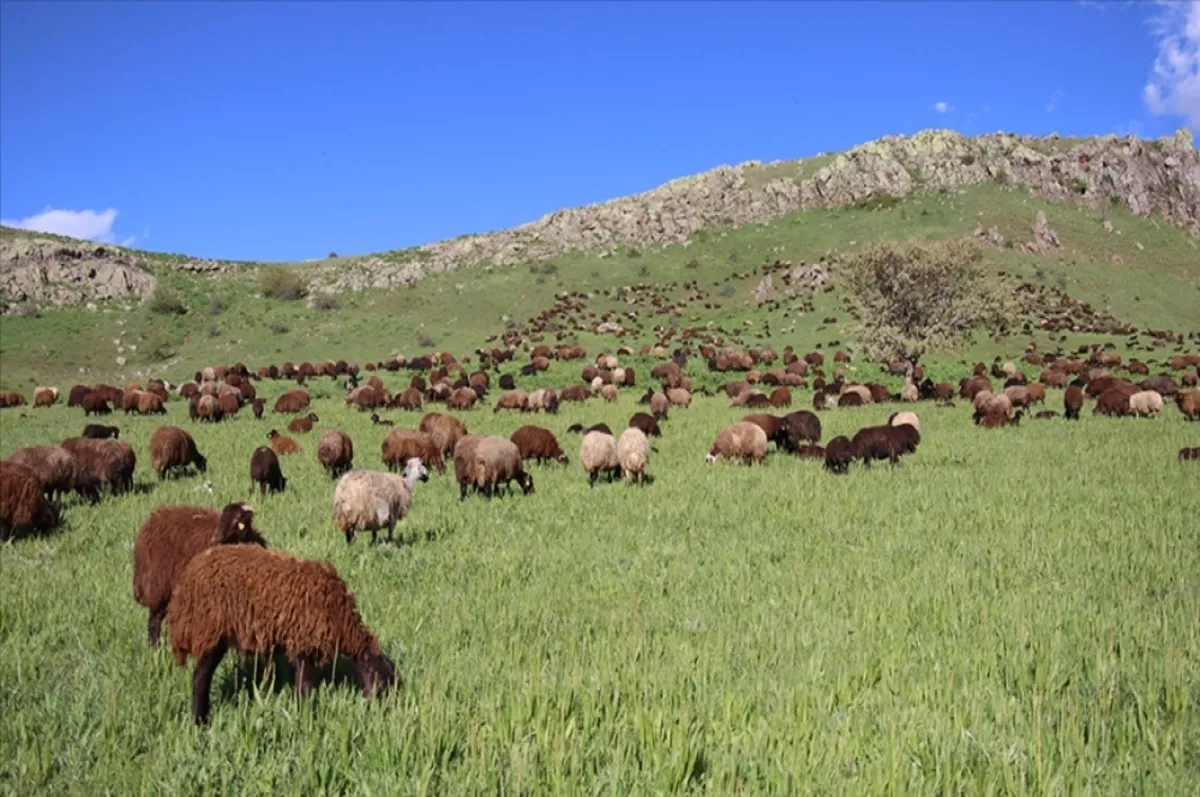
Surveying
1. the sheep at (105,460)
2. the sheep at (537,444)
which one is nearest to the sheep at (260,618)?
the sheep at (105,460)

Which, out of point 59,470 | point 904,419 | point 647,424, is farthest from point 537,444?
point 904,419

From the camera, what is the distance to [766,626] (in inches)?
263

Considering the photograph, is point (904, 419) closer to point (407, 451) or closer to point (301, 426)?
point (407, 451)

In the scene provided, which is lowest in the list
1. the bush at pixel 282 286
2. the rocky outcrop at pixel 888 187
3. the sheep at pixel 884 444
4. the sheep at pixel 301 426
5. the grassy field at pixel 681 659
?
the grassy field at pixel 681 659

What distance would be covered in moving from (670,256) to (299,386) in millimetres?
43738

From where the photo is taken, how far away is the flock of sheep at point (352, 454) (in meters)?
4.97

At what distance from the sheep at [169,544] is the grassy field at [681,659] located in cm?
41

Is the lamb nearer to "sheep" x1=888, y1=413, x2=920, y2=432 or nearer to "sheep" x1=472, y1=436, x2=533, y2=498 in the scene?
"sheep" x1=472, y1=436, x2=533, y2=498

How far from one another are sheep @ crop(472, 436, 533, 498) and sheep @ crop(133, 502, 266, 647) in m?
7.30

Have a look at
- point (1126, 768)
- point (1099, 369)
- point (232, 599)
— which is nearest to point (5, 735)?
point (232, 599)

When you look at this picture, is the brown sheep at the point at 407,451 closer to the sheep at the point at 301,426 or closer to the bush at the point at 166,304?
the sheep at the point at 301,426

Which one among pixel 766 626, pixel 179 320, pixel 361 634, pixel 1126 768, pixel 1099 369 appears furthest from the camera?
pixel 179 320

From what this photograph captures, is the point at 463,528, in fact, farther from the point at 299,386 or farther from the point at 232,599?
the point at 299,386

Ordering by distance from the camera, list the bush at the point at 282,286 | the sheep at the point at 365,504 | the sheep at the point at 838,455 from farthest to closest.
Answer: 1. the bush at the point at 282,286
2. the sheep at the point at 838,455
3. the sheep at the point at 365,504
